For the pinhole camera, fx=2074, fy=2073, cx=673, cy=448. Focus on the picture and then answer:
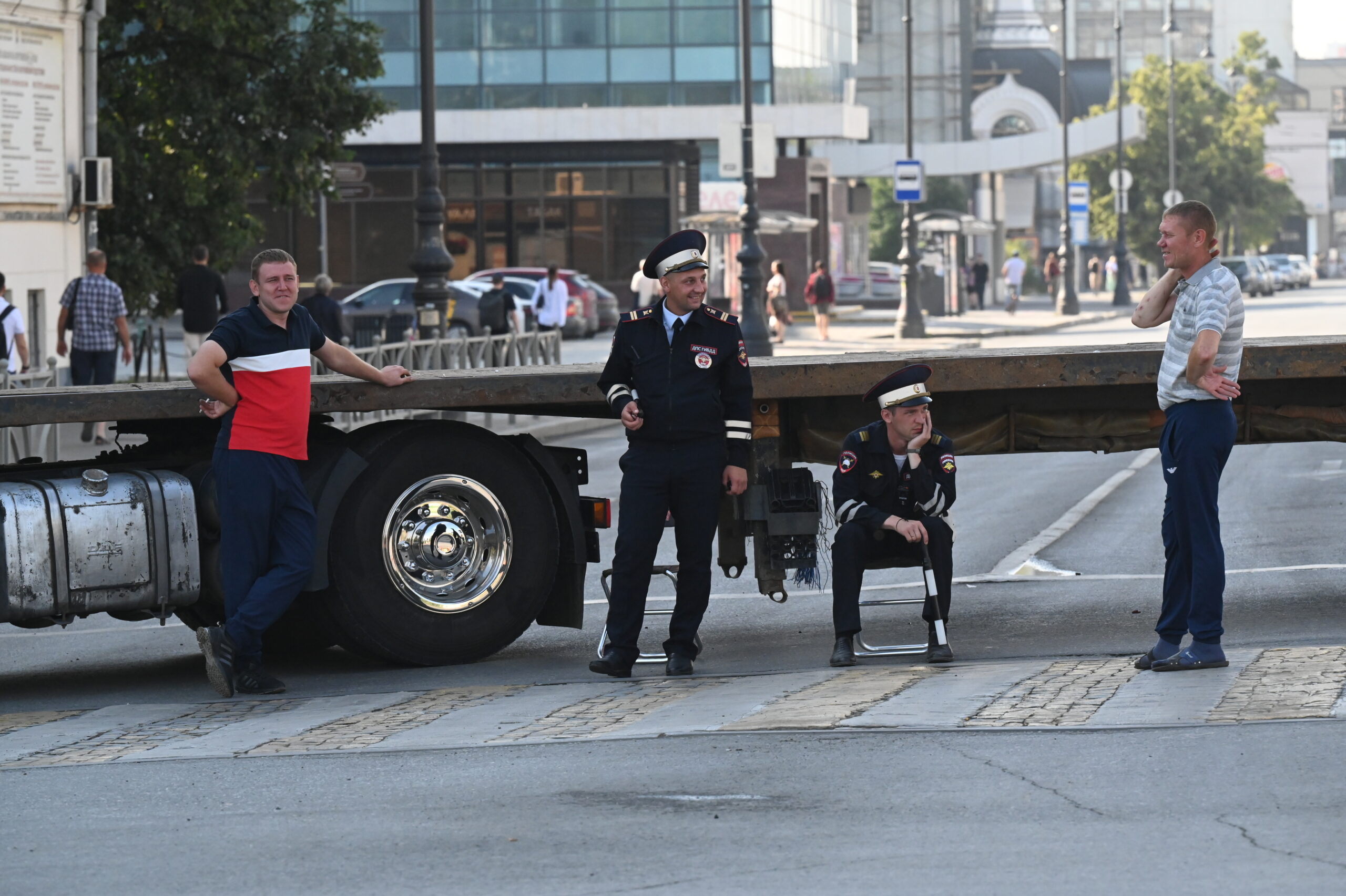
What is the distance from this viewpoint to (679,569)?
29.1 ft

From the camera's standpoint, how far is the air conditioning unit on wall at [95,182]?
A: 23594 millimetres

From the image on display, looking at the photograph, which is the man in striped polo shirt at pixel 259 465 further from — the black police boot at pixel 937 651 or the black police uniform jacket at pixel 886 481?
the black police boot at pixel 937 651

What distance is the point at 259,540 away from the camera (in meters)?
8.52

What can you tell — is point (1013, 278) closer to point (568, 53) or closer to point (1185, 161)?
point (568, 53)

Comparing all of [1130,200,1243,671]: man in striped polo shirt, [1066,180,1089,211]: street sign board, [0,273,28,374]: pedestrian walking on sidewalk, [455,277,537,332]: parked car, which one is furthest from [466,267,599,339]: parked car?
[1130,200,1243,671]: man in striped polo shirt

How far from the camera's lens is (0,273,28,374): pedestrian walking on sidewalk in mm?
18844

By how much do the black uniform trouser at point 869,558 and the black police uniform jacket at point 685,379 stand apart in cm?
57

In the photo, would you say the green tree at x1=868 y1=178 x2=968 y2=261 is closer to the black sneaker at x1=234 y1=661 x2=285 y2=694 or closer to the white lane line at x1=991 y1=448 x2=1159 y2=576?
the white lane line at x1=991 y1=448 x2=1159 y2=576

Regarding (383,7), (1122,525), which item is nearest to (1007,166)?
(383,7)

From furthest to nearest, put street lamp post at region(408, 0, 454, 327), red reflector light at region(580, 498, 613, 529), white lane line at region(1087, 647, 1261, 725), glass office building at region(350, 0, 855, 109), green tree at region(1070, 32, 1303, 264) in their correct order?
1. green tree at region(1070, 32, 1303, 264)
2. glass office building at region(350, 0, 855, 109)
3. street lamp post at region(408, 0, 454, 327)
4. red reflector light at region(580, 498, 613, 529)
5. white lane line at region(1087, 647, 1261, 725)

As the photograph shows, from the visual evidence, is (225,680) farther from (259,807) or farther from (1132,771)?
(1132,771)

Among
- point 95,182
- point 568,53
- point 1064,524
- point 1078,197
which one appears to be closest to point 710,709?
point 1064,524

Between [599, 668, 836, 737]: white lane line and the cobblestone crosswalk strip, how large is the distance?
13 millimetres

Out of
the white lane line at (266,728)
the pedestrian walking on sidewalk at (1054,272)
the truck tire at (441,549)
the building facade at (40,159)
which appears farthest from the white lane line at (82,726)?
the pedestrian walking on sidewalk at (1054,272)
